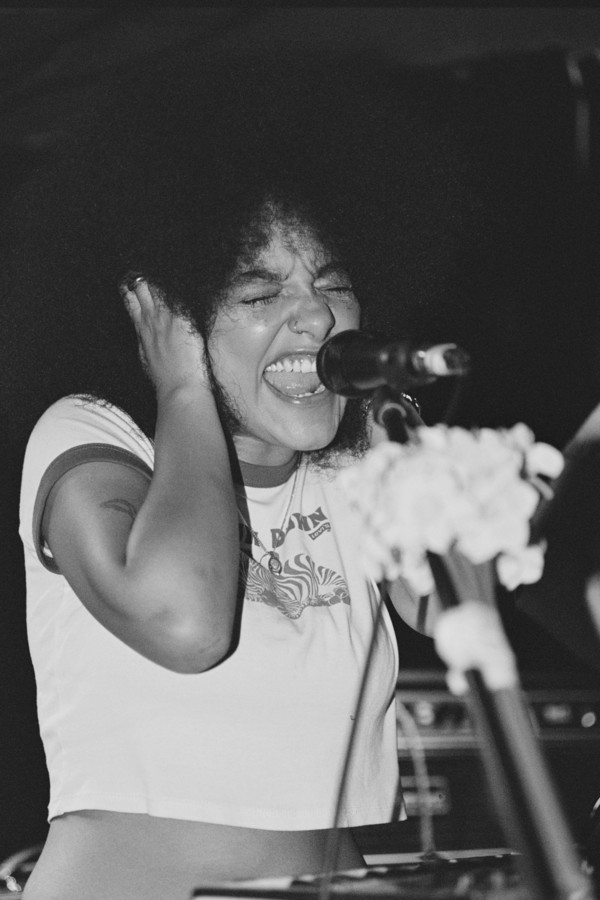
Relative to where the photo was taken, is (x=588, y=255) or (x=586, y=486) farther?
(x=588, y=255)

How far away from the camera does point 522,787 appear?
765 mm

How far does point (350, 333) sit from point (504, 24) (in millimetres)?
2135

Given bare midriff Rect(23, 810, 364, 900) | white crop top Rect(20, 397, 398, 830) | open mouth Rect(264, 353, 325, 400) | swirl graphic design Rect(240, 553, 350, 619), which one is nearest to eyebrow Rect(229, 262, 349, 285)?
open mouth Rect(264, 353, 325, 400)

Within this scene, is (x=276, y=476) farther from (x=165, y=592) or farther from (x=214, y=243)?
(x=165, y=592)

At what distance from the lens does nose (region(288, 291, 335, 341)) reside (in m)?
1.55

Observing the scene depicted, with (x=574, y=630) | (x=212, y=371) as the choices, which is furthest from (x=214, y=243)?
(x=574, y=630)

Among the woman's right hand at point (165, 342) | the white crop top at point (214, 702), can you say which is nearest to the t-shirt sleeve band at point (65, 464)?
the white crop top at point (214, 702)

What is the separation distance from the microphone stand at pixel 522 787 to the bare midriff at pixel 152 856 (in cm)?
64

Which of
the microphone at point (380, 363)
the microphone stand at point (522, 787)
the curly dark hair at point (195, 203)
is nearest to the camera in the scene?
the microphone stand at point (522, 787)

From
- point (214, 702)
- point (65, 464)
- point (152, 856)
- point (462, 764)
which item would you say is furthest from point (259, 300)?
point (462, 764)

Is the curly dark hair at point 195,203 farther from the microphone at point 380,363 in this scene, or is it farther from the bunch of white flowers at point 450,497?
the bunch of white flowers at point 450,497

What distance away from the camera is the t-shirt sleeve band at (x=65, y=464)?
146cm

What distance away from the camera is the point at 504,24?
297 cm

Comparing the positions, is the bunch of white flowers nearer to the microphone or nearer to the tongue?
the microphone
